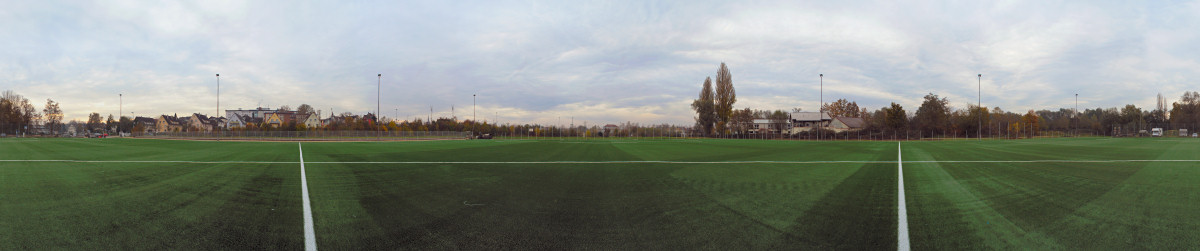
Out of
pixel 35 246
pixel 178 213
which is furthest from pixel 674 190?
pixel 35 246

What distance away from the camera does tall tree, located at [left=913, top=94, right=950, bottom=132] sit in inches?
2286

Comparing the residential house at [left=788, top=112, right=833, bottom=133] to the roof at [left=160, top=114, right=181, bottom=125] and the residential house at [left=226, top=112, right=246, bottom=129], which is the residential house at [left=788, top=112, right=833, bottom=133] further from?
the roof at [left=160, top=114, right=181, bottom=125]

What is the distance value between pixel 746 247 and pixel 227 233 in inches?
159

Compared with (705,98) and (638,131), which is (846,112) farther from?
(638,131)

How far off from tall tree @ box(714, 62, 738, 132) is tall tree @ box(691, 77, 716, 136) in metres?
0.86

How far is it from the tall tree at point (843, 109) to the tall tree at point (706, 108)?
28.7 metres

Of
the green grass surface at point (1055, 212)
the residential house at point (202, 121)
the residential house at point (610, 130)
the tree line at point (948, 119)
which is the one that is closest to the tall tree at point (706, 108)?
the tree line at point (948, 119)

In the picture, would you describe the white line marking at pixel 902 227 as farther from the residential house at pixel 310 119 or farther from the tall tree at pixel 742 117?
the residential house at pixel 310 119

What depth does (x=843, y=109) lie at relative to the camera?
89.6 meters

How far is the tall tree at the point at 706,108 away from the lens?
71.4m

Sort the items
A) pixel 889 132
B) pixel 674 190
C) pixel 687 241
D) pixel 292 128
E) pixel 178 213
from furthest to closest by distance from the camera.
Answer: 1. pixel 292 128
2. pixel 889 132
3. pixel 674 190
4. pixel 178 213
5. pixel 687 241

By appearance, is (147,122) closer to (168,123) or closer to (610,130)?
(168,123)

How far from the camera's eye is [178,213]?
194 inches

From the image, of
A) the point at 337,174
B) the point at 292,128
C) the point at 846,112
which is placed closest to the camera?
the point at 337,174
